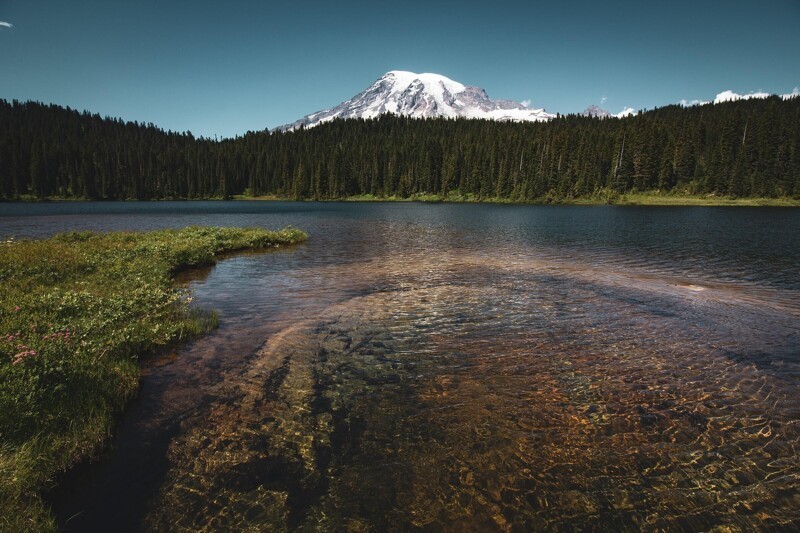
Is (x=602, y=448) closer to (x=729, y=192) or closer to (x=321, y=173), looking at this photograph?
(x=729, y=192)

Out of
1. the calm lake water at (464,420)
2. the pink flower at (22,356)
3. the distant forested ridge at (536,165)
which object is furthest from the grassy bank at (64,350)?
the distant forested ridge at (536,165)

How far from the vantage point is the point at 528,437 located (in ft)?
27.5

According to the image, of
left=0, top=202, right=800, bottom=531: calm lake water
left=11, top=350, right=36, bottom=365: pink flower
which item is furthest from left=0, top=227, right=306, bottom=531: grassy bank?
left=0, top=202, right=800, bottom=531: calm lake water

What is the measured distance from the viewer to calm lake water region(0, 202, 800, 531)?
256 inches

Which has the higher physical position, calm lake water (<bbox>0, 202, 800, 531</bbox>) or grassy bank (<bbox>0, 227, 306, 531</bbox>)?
grassy bank (<bbox>0, 227, 306, 531</bbox>)

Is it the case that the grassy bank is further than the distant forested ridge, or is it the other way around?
the distant forested ridge

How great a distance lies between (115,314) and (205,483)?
Answer: 29.2ft

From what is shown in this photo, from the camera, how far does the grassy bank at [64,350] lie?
6453 mm

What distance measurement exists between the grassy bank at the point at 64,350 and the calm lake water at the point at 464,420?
603mm

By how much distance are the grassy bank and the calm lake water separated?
603mm

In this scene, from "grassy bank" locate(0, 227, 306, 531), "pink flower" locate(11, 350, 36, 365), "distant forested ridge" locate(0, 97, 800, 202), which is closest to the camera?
"grassy bank" locate(0, 227, 306, 531)

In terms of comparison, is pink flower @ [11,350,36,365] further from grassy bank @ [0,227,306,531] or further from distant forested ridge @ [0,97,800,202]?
distant forested ridge @ [0,97,800,202]

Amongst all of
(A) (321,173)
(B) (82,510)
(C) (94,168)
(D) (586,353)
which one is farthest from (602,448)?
(C) (94,168)

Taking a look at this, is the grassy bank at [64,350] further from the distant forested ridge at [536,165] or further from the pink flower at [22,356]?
the distant forested ridge at [536,165]
